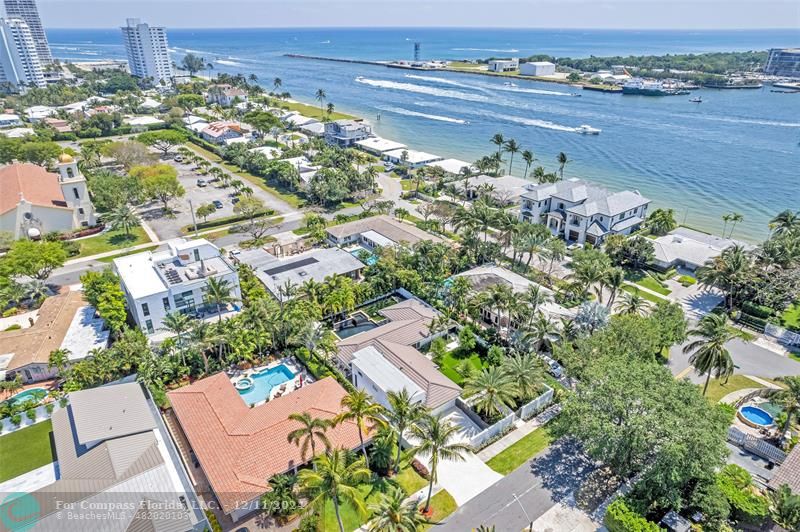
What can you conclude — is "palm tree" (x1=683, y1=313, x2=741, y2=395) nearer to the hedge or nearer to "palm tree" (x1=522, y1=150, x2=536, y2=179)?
the hedge

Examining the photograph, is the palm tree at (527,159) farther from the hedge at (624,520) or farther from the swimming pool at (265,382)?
the hedge at (624,520)

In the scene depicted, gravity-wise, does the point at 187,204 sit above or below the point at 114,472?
below

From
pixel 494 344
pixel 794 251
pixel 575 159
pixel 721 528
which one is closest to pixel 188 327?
pixel 494 344

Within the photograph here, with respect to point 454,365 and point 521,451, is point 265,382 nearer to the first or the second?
point 454,365

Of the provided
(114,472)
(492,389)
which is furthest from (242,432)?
(492,389)

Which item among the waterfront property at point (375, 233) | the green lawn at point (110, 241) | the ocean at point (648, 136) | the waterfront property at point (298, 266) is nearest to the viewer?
the waterfront property at point (298, 266)

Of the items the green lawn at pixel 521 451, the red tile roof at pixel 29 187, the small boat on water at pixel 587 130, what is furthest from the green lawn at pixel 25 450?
the small boat on water at pixel 587 130
